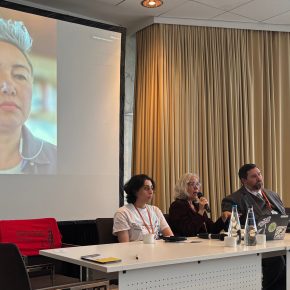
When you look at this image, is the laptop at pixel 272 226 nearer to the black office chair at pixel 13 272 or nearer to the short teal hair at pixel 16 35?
the black office chair at pixel 13 272

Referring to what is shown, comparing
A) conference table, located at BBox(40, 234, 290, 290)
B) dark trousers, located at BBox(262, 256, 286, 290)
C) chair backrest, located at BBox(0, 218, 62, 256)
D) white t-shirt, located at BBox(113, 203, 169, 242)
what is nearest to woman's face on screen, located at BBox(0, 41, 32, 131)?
chair backrest, located at BBox(0, 218, 62, 256)

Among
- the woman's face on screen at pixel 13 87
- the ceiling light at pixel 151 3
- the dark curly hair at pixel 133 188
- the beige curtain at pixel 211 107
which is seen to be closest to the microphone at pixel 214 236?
the dark curly hair at pixel 133 188

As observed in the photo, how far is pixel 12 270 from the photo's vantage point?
2.37 metres

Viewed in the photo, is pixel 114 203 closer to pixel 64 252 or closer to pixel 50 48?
pixel 50 48

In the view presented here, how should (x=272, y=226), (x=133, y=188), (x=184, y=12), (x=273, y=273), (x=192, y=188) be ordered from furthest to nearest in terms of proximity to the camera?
1. (x=184, y=12)
2. (x=192, y=188)
3. (x=273, y=273)
4. (x=133, y=188)
5. (x=272, y=226)

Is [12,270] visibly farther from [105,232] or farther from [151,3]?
[151,3]

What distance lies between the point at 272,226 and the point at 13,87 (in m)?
2.58

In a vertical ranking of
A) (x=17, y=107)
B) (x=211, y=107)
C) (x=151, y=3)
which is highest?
(x=151, y=3)

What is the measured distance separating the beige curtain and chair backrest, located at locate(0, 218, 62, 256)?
143 cm

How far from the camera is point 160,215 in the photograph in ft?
12.1

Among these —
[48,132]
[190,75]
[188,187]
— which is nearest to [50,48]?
[48,132]

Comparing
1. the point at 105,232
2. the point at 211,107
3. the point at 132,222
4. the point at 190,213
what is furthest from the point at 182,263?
the point at 211,107

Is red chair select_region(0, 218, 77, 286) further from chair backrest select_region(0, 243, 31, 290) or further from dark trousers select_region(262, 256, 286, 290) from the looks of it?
dark trousers select_region(262, 256, 286, 290)

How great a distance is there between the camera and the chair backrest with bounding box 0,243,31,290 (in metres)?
2.36
